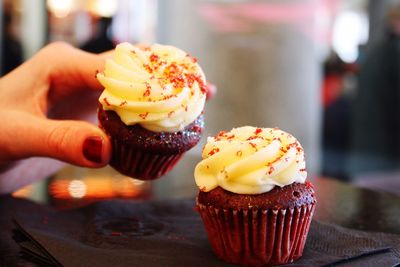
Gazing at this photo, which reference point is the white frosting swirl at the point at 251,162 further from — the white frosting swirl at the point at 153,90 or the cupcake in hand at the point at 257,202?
the white frosting swirl at the point at 153,90

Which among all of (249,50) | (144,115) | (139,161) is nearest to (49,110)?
(139,161)

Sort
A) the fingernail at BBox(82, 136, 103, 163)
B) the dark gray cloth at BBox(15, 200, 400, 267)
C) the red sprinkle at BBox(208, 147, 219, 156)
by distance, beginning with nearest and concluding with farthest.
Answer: the dark gray cloth at BBox(15, 200, 400, 267)
the red sprinkle at BBox(208, 147, 219, 156)
the fingernail at BBox(82, 136, 103, 163)

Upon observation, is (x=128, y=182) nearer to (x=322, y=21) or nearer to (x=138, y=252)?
(x=138, y=252)

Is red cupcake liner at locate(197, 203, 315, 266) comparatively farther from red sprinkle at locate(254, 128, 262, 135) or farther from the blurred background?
the blurred background

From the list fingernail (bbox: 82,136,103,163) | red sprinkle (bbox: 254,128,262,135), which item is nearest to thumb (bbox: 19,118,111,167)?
fingernail (bbox: 82,136,103,163)

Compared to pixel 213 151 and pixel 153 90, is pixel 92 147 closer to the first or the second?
pixel 153 90
